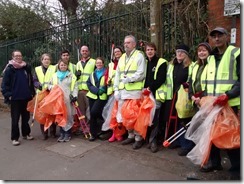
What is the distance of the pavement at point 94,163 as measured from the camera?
360 centimetres

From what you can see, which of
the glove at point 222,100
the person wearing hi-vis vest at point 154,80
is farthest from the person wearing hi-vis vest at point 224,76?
the person wearing hi-vis vest at point 154,80

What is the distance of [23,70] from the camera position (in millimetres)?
5277

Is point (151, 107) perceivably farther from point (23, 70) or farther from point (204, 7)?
point (23, 70)

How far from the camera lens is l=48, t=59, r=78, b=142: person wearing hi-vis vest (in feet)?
17.2

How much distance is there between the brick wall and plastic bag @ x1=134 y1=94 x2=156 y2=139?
1.62 meters

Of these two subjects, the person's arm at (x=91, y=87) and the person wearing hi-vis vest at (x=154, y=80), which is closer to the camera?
the person wearing hi-vis vest at (x=154, y=80)

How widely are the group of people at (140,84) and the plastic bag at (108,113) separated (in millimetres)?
84

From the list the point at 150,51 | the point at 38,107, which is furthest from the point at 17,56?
the point at 150,51

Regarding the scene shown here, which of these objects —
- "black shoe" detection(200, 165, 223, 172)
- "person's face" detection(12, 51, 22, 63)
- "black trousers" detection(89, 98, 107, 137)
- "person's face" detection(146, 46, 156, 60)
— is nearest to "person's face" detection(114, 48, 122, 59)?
"person's face" detection(146, 46, 156, 60)

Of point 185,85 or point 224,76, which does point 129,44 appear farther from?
point 224,76

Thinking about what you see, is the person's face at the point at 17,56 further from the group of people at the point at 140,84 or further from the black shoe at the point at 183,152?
the black shoe at the point at 183,152

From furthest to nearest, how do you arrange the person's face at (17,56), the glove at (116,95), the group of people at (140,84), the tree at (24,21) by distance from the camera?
the tree at (24,21) < the person's face at (17,56) < the glove at (116,95) < the group of people at (140,84)

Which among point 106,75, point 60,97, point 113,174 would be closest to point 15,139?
point 60,97

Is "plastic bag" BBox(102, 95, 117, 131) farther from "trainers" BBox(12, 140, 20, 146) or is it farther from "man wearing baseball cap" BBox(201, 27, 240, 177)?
"man wearing baseball cap" BBox(201, 27, 240, 177)
